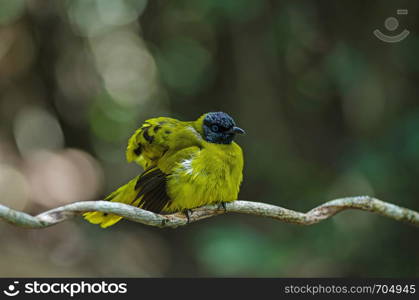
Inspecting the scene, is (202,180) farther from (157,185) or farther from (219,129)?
(219,129)

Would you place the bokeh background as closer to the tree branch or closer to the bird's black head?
the bird's black head

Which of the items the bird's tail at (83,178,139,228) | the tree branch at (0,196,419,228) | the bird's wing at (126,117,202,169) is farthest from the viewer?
the bird's wing at (126,117,202,169)

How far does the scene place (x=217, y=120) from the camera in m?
3.21

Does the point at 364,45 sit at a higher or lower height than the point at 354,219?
higher

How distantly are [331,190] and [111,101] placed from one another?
3696mm

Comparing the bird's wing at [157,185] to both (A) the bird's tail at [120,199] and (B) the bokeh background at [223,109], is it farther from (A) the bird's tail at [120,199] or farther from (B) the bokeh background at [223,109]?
(B) the bokeh background at [223,109]

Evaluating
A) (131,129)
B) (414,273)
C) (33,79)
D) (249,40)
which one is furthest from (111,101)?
(414,273)

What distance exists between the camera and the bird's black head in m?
3.21

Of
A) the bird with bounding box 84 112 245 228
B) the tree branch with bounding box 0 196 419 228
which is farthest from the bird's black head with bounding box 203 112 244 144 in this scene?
the tree branch with bounding box 0 196 419 228

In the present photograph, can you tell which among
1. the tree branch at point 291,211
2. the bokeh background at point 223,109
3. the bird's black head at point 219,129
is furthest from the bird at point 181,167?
the bokeh background at point 223,109

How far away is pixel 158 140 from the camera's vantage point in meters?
3.20

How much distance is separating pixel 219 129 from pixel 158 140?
14.6 inches

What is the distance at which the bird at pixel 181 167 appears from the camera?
3.03 meters

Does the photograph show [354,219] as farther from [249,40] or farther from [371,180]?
[249,40]
